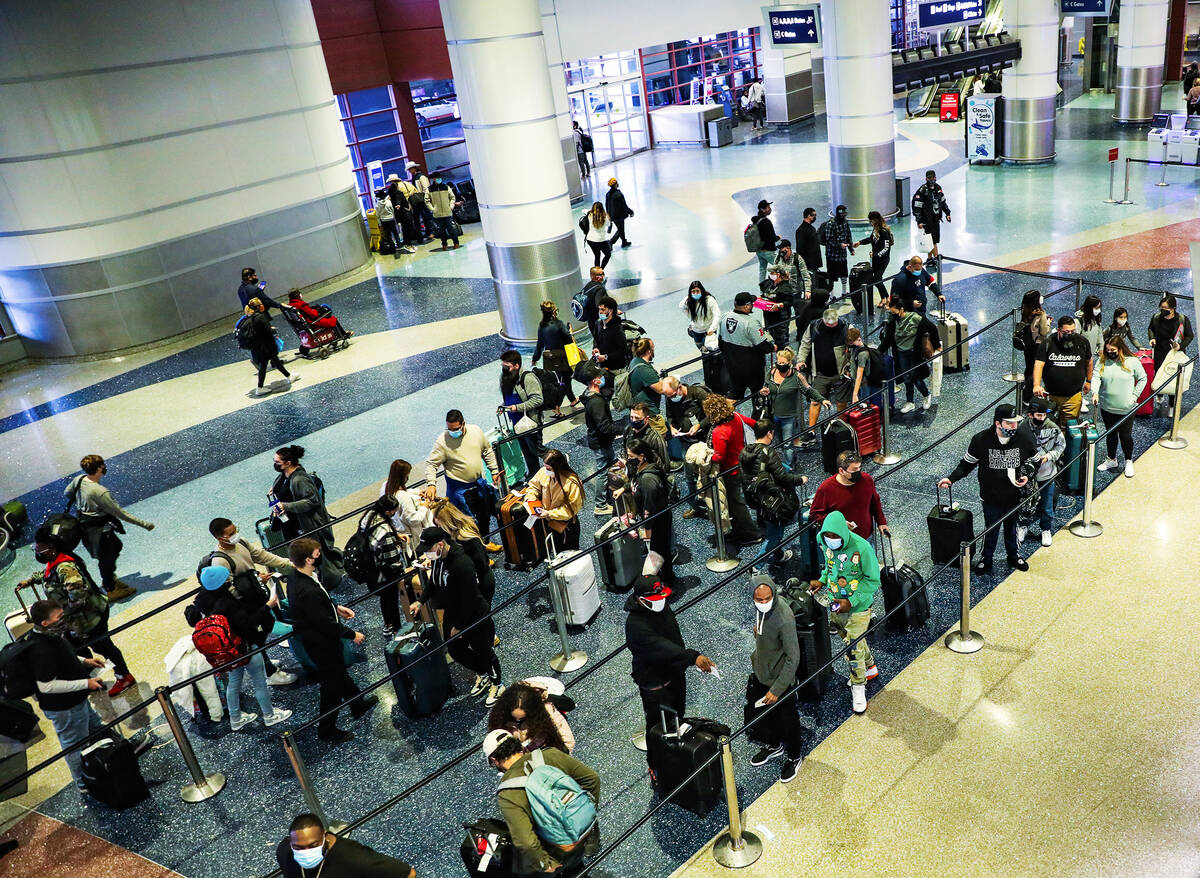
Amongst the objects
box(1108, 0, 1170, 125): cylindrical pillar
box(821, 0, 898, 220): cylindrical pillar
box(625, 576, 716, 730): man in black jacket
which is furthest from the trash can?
box(625, 576, 716, 730): man in black jacket

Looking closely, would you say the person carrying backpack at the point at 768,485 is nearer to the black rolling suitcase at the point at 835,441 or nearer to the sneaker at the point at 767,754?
the black rolling suitcase at the point at 835,441

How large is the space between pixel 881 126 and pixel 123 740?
1760cm

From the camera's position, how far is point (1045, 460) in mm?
8711

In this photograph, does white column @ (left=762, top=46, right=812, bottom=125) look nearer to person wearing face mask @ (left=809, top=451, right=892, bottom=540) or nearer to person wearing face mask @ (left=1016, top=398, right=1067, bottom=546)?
person wearing face mask @ (left=1016, top=398, right=1067, bottom=546)

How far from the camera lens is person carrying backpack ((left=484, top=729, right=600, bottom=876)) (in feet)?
17.0

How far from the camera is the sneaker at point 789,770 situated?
658 cm

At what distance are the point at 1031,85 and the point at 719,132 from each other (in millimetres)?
10949

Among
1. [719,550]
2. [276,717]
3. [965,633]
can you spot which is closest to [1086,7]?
[719,550]

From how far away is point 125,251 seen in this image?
1769 centimetres

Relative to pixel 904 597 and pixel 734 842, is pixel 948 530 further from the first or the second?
pixel 734 842

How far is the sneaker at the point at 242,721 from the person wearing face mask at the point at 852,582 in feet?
15.0

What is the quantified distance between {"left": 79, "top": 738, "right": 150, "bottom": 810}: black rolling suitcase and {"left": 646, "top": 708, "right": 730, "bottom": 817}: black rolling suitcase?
370 centimetres

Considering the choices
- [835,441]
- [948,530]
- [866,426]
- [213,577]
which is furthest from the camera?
[866,426]

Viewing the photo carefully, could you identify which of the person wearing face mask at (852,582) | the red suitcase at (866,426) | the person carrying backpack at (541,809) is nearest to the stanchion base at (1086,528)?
the red suitcase at (866,426)
